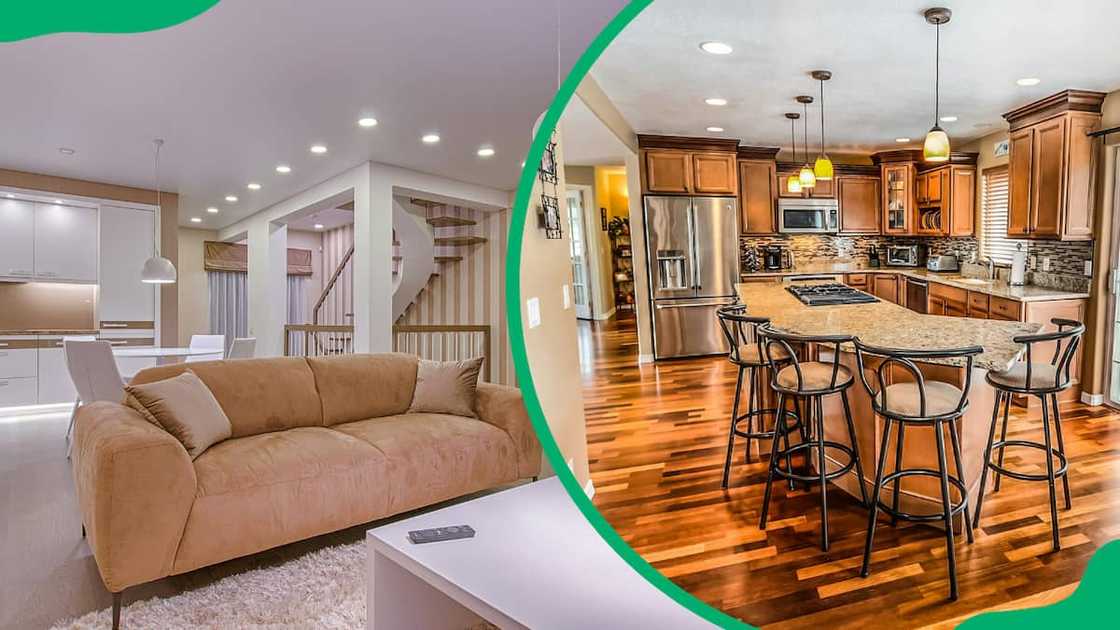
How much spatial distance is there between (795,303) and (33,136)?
6260 millimetres

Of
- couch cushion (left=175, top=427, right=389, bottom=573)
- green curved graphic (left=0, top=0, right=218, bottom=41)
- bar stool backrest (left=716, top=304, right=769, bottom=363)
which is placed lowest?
couch cushion (left=175, top=427, right=389, bottom=573)

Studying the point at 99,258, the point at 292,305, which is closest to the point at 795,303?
the point at 99,258

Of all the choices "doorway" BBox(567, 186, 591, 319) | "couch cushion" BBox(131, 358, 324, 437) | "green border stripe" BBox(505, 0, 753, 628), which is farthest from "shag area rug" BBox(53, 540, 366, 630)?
"doorway" BBox(567, 186, 591, 319)

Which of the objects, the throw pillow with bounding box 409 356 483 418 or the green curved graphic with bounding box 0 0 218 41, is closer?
the green curved graphic with bounding box 0 0 218 41

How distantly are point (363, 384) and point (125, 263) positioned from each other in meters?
4.98

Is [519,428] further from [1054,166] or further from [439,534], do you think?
[1054,166]

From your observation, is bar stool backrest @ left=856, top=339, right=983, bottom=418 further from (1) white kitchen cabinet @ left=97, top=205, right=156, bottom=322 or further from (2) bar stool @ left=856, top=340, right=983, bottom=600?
(1) white kitchen cabinet @ left=97, top=205, right=156, bottom=322

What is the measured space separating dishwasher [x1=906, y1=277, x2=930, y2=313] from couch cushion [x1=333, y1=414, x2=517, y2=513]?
9.24 ft

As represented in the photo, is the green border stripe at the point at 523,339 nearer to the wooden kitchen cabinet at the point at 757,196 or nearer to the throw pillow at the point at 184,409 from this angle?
the wooden kitchen cabinet at the point at 757,196

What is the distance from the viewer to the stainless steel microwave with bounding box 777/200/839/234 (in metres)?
0.54

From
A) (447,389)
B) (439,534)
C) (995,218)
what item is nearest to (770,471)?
(995,218)

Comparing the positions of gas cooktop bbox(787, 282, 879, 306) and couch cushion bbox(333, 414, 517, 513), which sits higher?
gas cooktop bbox(787, 282, 879, 306)

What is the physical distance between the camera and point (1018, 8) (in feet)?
1.44

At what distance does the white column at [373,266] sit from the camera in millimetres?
5676
